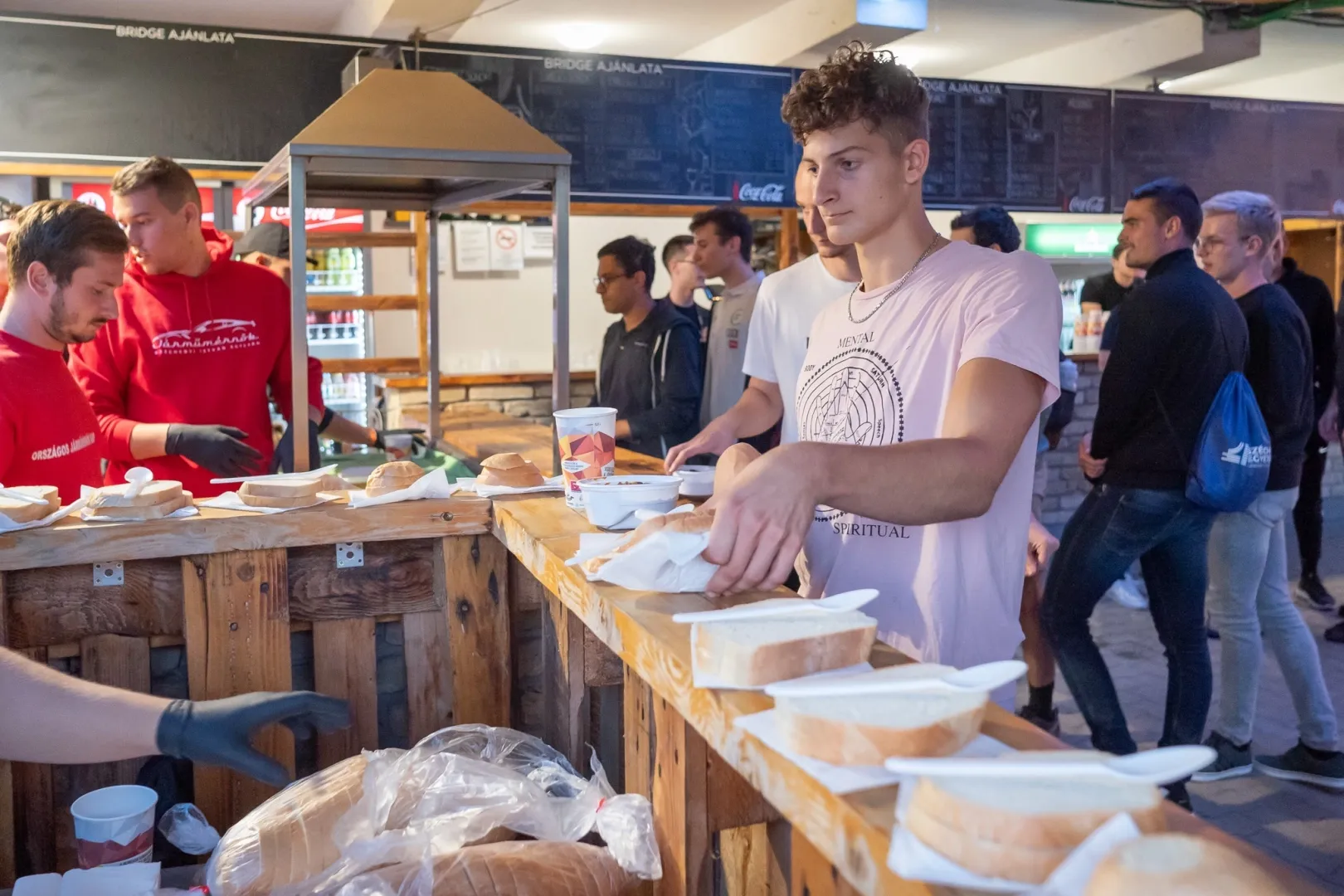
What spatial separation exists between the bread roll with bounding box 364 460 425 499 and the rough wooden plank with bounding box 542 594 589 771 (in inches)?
13.9

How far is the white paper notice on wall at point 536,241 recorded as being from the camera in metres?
7.84

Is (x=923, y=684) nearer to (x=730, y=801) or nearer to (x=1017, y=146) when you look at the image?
(x=730, y=801)

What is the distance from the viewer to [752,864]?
143 centimetres

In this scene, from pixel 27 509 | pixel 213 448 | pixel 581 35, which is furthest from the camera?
pixel 581 35

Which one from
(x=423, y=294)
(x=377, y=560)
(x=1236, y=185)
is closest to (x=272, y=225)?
(x=423, y=294)

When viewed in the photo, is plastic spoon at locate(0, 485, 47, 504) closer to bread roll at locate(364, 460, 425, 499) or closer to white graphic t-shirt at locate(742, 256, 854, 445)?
bread roll at locate(364, 460, 425, 499)

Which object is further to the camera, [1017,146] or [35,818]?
[1017,146]

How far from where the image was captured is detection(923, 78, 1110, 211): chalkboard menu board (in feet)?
20.1

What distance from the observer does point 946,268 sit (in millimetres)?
1677

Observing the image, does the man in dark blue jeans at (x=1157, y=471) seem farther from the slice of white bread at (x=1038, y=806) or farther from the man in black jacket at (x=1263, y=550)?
the slice of white bread at (x=1038, y=806)

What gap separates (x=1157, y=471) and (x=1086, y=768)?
264 cm

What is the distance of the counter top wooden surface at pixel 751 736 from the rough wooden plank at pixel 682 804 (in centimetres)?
11

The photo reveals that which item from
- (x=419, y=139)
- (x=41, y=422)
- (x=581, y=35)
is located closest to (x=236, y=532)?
(x=41, y=422)

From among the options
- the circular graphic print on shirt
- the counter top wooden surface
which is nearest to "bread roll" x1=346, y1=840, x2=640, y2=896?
the counter top wooden surface
